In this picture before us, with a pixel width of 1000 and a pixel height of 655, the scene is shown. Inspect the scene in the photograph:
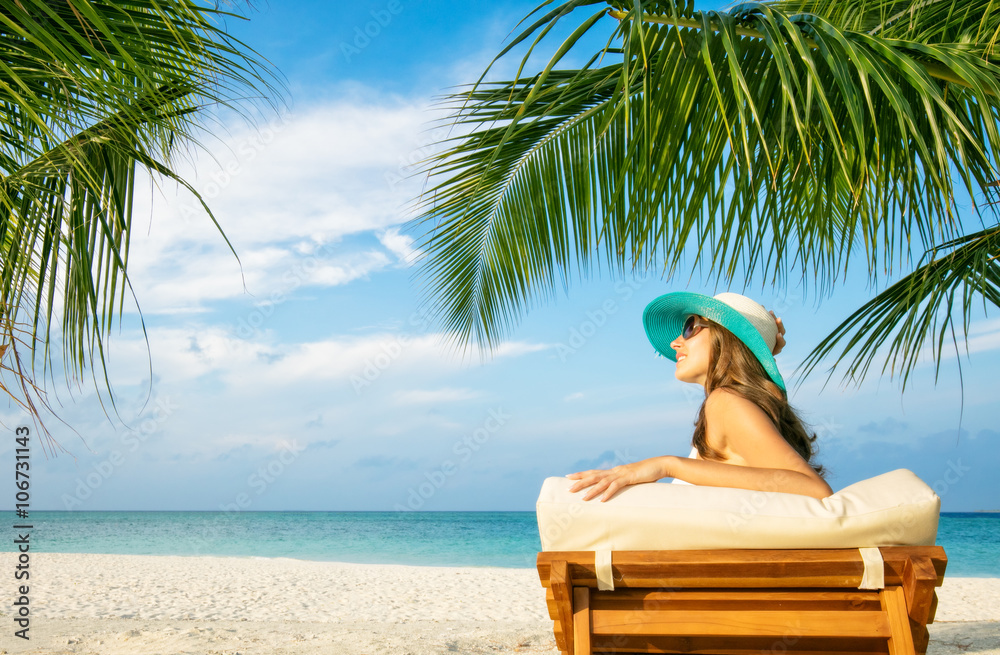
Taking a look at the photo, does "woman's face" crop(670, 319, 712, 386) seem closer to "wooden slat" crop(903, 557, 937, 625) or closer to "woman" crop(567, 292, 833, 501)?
"woman" crop(567, 292, 833, 501)

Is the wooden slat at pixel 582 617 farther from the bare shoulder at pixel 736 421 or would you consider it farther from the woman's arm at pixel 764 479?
the bare shoulder at pixel 736 421

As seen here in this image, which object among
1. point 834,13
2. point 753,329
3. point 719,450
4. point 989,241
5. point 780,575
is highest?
point 834,13

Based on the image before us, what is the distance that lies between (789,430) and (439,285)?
79.6 inches

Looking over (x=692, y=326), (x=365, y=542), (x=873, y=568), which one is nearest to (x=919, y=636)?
(x=873, y=568)

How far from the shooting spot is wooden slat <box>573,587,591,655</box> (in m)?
1.44

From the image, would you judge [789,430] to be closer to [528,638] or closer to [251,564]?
[528,638]

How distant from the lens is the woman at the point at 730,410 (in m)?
1.45

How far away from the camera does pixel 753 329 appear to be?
6.34 feet

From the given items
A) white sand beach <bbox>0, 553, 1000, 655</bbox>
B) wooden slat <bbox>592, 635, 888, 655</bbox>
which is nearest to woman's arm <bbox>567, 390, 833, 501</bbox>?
wooden slat <bbox>592, 635, 888, 655</bbox>

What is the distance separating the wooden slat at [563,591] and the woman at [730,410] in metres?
0.16

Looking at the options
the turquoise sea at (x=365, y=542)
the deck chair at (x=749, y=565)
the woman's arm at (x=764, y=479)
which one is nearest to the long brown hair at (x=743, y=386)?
the woman's arm at (x=764, y=479)

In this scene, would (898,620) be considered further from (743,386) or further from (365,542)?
(365,542)

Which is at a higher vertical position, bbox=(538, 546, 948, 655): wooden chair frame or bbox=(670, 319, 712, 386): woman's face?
bbox=(670, 319, 712, 386): woman's face

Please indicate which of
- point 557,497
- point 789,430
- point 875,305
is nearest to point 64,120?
point 557,497
